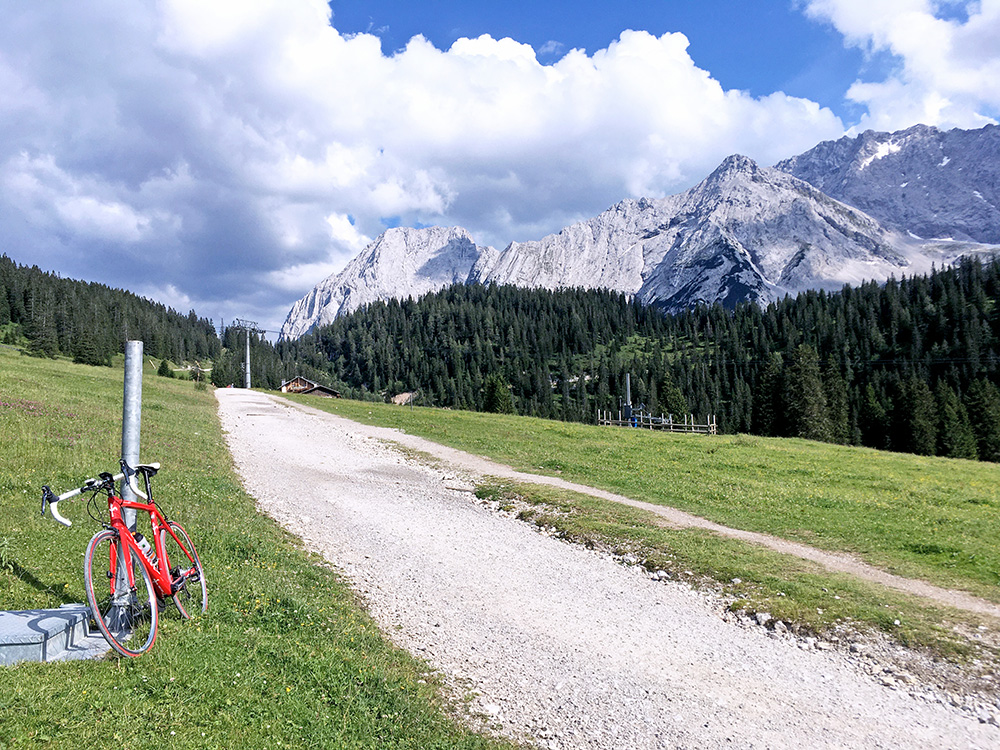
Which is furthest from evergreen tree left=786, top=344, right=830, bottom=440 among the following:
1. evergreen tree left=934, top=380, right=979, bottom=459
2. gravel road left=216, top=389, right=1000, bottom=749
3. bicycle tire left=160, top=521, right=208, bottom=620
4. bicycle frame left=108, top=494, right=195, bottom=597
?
bicycle frame left=108, top=494, right=195, bottom=597

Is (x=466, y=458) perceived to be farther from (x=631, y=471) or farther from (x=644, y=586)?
(x=644, y=586)

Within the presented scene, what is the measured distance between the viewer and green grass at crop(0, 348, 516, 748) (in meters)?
5.65

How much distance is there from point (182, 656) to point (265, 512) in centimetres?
1123

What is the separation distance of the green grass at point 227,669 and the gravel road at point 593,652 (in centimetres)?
106

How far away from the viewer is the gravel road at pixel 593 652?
786 centimetres

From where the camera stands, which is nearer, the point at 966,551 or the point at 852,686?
the point at 852,686

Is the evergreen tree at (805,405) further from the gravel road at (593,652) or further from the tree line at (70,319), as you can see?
the tree line at (70,319)

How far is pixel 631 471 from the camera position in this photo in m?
30.1

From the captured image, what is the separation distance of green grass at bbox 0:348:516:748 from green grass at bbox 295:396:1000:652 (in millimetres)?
8265

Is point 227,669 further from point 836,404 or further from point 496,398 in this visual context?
point 836,404

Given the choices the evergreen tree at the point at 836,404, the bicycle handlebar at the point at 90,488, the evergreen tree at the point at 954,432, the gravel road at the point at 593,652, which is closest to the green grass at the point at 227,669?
the gravel road at the point at 593,652

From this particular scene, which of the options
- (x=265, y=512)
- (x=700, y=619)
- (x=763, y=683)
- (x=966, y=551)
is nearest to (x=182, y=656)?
(x=763, y=683)

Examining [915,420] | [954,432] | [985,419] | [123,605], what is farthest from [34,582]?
[985,419]

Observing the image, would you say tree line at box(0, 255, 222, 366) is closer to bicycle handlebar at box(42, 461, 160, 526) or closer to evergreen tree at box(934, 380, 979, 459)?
bicycle handlebar at box(42, 461, 160, 526)
